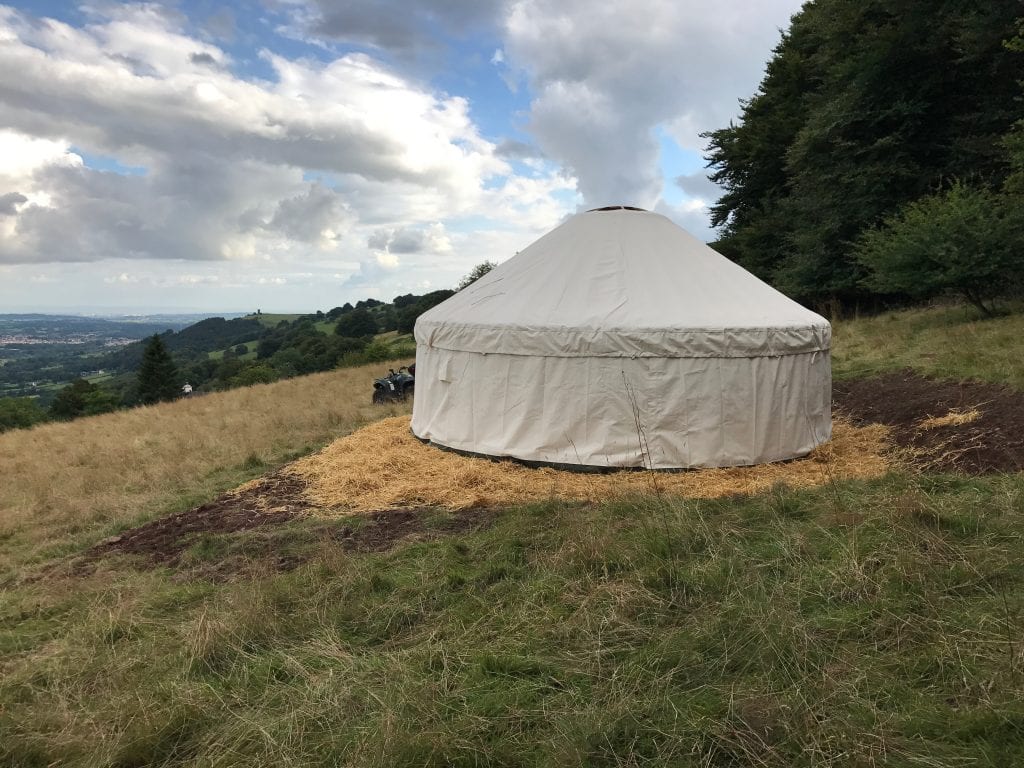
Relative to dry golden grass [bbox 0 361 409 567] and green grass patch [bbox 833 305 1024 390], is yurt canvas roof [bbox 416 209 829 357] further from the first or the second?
dry golden grass [bbox 0 361 409 567]

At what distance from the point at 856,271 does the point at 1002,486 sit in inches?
514

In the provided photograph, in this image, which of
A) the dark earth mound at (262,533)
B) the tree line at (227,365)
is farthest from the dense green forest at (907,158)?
the tree line at (227,365)

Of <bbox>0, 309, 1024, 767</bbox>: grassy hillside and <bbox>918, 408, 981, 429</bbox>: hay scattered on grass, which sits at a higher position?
<bbox>918, 408, 981, 429</bbox>: hay scattered on grass

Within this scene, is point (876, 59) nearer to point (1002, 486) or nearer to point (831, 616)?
point (1002, 486)

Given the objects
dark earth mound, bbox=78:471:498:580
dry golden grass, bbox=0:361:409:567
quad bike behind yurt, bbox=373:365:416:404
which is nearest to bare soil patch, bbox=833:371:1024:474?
dark earth mound, bbox=78:471:498:580

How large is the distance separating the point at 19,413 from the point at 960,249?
34036 mm

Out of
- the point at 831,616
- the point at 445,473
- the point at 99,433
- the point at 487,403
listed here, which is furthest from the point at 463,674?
the point at 99,433

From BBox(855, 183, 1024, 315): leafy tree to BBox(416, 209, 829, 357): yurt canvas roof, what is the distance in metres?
5.16

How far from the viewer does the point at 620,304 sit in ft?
20.4

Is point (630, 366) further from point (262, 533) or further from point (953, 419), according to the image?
point (262, 533)

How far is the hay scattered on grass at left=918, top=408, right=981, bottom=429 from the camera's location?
6.00 meters

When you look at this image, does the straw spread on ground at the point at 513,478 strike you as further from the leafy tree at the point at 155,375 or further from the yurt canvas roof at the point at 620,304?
the leafy tree at the point at 155,375

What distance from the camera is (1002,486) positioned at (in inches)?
150

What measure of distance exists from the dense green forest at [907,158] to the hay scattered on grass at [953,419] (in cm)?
498
